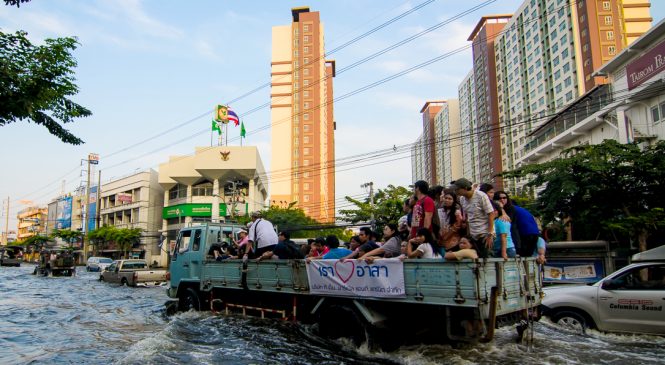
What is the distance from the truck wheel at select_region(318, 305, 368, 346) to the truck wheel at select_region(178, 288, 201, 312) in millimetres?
4259

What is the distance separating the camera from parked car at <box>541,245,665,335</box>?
759 cm

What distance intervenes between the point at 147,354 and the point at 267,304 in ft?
8.26

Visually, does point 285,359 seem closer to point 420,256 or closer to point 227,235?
point 420,256

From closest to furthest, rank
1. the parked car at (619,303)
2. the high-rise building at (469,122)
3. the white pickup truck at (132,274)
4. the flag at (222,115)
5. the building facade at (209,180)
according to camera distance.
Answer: the parked car at (619,303)
the white pickup truck at (132,274)
the building facade at (209,180)
the flag at (222,115)
the high-rise building at (469,122)

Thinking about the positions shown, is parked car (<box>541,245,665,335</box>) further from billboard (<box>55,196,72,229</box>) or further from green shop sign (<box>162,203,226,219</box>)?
billboard (<box>55,196,72,229</box>)

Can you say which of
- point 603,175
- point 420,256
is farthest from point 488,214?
point 603,175

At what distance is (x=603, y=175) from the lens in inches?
651

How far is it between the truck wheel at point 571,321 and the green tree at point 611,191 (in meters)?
8.61

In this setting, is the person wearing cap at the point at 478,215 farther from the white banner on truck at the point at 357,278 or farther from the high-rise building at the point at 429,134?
the high-rise building at the point at 429,134

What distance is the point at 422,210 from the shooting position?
6.62 meters

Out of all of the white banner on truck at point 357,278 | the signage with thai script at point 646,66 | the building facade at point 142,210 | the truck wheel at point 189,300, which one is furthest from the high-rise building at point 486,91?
the white banner on truck at point 357,278

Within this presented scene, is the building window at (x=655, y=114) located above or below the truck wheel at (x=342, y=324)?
above

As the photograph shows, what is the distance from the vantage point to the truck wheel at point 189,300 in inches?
410

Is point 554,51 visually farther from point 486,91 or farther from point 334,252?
point 334,252
